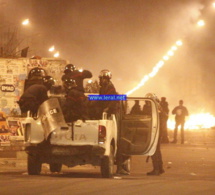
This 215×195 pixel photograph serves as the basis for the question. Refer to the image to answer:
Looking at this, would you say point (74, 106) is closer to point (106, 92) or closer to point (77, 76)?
point (106, 92)

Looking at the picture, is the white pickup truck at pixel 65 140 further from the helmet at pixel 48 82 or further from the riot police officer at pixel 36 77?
the helmet at pixel 48 82

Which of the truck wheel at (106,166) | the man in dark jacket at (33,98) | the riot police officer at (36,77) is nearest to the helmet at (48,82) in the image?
the riot police officer at (36,77)

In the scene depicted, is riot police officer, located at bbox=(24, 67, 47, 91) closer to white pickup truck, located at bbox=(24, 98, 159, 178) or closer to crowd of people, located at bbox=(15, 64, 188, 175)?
crowd of people, located at bbox=(15, 64, 188, 175)

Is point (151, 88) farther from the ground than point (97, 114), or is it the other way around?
point (151, 88)

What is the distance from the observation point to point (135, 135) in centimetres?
1378

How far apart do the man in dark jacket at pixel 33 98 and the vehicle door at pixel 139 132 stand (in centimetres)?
153

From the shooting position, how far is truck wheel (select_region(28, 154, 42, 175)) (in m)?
12.5

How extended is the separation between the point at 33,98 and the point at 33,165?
1.22 metres

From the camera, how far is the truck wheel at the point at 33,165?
12.5 metres

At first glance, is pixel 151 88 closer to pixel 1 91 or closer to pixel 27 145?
pixel 1 91

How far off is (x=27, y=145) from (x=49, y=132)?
494 millimetres

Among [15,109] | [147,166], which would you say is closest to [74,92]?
[147,166]

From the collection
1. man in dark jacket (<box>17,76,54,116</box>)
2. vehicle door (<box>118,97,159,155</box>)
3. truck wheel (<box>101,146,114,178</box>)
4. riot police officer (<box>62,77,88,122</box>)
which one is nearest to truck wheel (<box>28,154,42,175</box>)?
man in dark jacket (<box>17,76,54,116</box>)

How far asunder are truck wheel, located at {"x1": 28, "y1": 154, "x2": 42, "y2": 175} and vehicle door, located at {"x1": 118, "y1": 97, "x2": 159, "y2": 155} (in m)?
1.72
